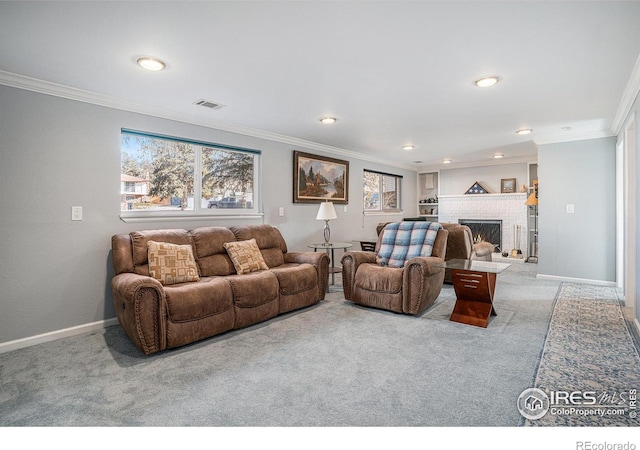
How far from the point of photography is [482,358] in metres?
2.49

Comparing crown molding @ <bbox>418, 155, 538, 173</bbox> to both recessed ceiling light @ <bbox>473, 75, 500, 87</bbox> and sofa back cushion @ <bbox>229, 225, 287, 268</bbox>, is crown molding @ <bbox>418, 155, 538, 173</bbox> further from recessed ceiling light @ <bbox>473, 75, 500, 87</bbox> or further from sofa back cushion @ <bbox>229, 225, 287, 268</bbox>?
sofa back cushion @ <bbox>229, 225, 287, 268</bbox>

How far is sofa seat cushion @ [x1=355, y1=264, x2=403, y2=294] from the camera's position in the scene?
139 inches

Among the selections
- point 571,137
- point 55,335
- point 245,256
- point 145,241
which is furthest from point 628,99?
point 55,335

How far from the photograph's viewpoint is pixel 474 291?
3309 millimetres

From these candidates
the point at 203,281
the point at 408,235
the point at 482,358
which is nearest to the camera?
the point at 482,358

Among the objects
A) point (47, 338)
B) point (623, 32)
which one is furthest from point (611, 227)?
point (47, 338)

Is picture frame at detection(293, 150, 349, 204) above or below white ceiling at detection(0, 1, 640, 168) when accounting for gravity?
below

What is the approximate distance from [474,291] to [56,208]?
3781 millimetres

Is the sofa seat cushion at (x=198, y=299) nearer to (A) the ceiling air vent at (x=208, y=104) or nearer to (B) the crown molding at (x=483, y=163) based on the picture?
(A) the ceiling air vent at (x=208, y=104)

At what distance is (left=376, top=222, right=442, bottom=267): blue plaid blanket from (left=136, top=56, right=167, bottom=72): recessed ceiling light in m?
2.83

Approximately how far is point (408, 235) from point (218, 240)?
6.94 feet

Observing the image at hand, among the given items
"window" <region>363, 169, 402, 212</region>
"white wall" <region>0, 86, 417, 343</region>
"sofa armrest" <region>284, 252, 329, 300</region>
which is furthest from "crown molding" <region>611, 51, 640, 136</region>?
"white wall" <region>0, 86, 417, 343</region>

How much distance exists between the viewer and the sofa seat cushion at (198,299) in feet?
8.77
